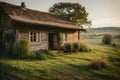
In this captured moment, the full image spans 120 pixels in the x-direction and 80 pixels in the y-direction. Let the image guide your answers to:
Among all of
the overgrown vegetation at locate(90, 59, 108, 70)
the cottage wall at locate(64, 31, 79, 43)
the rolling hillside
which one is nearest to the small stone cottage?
the cottage wall at locate(64, 31, 79, 43)

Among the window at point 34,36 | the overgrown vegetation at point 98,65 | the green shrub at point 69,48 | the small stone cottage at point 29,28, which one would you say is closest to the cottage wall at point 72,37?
the small stone cottage at point 29,28

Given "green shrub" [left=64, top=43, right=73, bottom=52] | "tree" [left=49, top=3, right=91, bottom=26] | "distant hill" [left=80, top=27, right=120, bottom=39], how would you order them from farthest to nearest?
"distant hill" [left=80, top=27, right=120, bottom=39], "tree" [left=49, top=3, right=91, bottom=26], "green shrub" [left=64, top=43, right=73, bottom=52]

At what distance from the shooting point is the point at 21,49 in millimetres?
14422

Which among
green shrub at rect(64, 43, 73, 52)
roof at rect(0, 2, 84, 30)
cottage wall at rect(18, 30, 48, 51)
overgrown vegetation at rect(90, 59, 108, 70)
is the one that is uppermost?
roof at rect(0, 2, 84, 30)

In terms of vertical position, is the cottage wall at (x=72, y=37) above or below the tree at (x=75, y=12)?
below

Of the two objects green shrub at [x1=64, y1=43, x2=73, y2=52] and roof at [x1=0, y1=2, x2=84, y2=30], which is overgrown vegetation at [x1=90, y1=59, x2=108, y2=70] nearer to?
green shrub at [x1=64, y1=43, x2=73, y2=52]

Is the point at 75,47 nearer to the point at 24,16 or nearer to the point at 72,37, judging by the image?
the point at 72,37

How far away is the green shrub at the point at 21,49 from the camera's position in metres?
14.4

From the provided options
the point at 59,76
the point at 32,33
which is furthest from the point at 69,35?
the point at 59,76

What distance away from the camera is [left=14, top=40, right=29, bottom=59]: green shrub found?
1440 cm

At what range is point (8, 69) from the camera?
35.5 ft

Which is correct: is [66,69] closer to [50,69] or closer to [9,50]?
[50,69]

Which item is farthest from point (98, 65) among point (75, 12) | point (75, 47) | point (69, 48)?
point (75, 12)

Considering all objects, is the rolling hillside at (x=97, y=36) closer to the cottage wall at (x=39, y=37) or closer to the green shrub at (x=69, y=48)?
the green shrub at (x=69, y=48)
